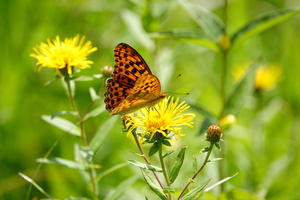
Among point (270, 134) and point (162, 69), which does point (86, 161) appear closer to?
point (162, 69)

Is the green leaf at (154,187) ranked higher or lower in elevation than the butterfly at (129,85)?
lower

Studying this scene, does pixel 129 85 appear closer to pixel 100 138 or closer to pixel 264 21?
pixel 100 138

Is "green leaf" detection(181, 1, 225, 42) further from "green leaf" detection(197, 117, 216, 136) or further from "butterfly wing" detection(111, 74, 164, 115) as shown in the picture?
"butterfly wing" detection(111, 74, 164, 115)

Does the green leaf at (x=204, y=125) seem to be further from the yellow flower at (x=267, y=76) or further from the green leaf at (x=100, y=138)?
the yellow flower at (x=267, y=76)

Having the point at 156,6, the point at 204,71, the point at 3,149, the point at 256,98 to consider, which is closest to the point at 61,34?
the point at 156,6

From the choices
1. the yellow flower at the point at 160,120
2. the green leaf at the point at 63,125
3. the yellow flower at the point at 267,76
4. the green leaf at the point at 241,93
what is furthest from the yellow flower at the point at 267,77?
the green leaf at the point at 63,125

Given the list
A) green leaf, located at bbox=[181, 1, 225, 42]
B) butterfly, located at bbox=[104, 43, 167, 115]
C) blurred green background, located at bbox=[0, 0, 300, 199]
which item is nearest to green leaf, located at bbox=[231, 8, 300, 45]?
green leaf, located at bbox=[181, 1, 225, 42]

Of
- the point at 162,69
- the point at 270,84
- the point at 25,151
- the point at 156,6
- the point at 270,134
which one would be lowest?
the point at 270,134
